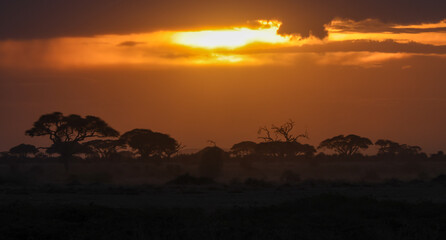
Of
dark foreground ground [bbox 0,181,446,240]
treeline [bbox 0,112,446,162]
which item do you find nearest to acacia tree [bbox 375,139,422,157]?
treeline [bbox 0,112,446,162]

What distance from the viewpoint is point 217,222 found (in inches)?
837

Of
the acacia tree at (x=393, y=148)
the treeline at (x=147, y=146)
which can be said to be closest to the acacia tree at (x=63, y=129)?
the treeline at (x=147, y=146)

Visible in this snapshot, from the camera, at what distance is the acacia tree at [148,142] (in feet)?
298

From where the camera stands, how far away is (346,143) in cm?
11031

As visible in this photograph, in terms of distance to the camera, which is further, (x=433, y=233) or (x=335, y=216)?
(x=335, y=216)

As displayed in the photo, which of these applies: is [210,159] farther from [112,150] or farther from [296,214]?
[296,214]

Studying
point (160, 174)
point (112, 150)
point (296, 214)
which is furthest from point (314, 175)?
point (296, 214)

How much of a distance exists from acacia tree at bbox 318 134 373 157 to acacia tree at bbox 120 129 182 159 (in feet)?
94.6

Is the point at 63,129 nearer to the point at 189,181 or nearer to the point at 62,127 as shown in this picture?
the point at 62,127

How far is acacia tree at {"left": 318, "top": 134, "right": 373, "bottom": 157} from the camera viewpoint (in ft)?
359

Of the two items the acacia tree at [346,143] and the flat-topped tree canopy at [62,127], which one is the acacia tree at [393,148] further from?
the flat-topped tree canopy at [62,127]

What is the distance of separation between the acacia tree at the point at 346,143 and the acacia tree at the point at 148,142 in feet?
94.6

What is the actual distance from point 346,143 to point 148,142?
35.1m

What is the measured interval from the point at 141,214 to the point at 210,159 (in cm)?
4937
